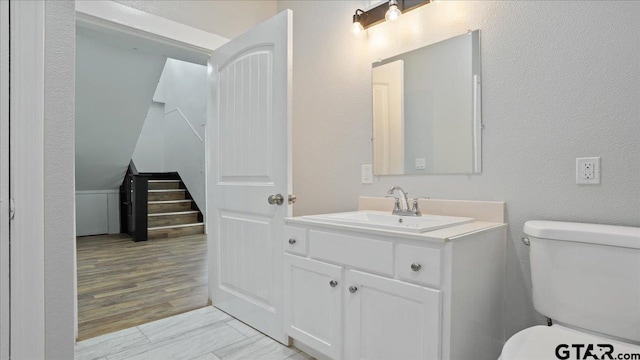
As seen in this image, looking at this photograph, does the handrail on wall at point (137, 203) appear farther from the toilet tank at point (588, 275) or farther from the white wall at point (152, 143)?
the toilet tank at point (588, 275)

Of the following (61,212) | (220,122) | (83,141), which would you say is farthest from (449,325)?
(83,141)

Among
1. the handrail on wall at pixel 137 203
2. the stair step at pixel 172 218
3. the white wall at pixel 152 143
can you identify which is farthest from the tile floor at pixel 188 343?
the white wall at pixel 152 143

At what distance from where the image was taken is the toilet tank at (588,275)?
117 centimetres

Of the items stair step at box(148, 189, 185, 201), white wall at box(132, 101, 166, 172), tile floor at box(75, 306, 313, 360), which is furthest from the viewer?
white wall at box(132, 101, 166, 172)

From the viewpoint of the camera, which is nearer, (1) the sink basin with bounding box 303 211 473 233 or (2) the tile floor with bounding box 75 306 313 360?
(1) the sink basin with bounding box 303 211 473 233

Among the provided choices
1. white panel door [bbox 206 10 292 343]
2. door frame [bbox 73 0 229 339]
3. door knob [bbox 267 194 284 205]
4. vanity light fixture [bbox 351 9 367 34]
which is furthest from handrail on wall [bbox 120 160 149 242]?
vanity light fixture [bbox 351 9 367 34]

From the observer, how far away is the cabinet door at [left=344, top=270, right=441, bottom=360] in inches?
49.9

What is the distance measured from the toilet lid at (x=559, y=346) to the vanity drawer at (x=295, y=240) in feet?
3.12

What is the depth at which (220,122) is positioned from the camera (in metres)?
2.46

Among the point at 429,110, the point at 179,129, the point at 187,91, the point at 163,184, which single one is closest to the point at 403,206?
the point at 429,110

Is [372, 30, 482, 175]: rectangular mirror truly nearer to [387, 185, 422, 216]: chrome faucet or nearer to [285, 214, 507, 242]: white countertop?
[387, 185, 422, 216]: chrome faucet

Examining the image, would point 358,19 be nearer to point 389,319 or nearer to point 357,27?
point 357,27

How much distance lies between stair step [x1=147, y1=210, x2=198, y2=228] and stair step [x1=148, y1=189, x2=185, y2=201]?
1.56 feet

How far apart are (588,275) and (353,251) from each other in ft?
2.80
